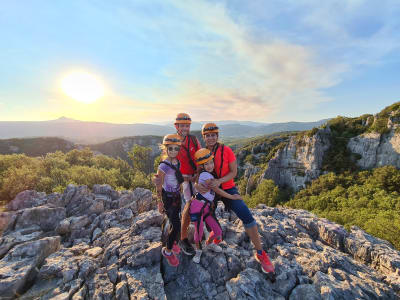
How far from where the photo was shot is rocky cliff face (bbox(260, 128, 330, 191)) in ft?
173

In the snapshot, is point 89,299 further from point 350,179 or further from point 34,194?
point 350,179

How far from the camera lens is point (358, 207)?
96.6 ft

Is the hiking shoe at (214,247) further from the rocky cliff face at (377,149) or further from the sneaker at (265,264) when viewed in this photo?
the rocky cliff face at (377,149)

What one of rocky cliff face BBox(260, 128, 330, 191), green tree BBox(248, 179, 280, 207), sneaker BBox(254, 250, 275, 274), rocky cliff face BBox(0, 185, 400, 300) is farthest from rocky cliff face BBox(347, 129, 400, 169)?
sneaker BBox(254, 250, 275, 274)

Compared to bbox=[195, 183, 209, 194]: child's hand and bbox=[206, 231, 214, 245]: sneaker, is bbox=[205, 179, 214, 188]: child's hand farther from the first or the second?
bbox=[206, 231, 214, 245]: sneaker

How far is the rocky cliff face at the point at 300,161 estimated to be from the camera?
52.9 m

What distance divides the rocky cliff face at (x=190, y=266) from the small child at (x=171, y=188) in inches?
41.9

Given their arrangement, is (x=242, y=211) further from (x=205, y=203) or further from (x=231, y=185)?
(x=205, y=203)

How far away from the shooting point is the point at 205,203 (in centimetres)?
587

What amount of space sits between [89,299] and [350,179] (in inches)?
2190

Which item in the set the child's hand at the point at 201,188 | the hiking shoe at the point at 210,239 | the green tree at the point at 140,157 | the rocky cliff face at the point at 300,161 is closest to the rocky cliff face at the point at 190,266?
the hiking shoe at the point at 210,239

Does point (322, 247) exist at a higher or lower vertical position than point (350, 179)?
higher

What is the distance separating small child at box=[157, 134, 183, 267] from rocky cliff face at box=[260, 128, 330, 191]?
58.5m

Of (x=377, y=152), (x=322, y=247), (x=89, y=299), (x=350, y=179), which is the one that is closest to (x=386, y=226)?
(x=322, y=247)
